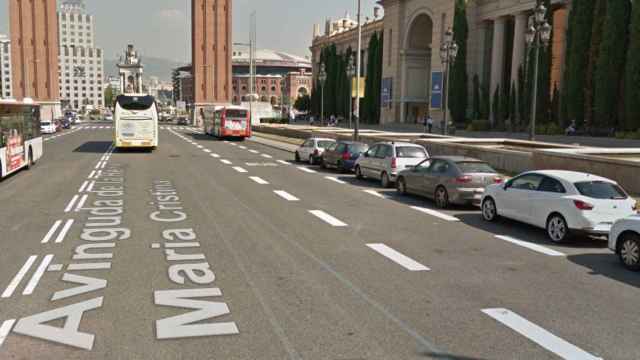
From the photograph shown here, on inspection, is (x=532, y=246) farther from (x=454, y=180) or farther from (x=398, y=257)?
(x=454, y=180)

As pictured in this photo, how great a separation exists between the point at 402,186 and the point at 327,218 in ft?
18.4

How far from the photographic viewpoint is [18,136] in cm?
2327

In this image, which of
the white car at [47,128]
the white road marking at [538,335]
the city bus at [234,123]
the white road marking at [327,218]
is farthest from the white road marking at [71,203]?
the white car at [47,128]

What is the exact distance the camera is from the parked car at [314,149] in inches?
1183

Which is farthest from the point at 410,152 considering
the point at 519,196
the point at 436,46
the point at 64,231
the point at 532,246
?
the point at 436,46

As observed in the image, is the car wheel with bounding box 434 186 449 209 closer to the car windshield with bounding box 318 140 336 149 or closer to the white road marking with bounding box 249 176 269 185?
the white road marking with bounding box 249 176 269 185

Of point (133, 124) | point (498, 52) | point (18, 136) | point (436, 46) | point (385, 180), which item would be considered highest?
point (436, 46)

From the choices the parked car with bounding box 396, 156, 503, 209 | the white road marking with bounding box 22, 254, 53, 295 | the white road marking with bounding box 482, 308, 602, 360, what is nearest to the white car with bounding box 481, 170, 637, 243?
the parked car with bounding box 396, 156, 503, 209

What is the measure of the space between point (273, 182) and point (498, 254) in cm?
1231

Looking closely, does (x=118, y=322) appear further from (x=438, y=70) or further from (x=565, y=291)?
(x=438, y=70)

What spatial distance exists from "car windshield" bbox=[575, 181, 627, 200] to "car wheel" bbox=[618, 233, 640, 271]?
1951 millimetres

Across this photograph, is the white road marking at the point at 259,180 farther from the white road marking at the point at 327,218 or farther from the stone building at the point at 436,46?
the stone building at the point at 436,46

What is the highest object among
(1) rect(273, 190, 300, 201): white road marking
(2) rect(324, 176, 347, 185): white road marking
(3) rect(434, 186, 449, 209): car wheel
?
(3) rect(434, 186, 449, 209): car wheel

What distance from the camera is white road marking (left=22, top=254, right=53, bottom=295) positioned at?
27.0ft
